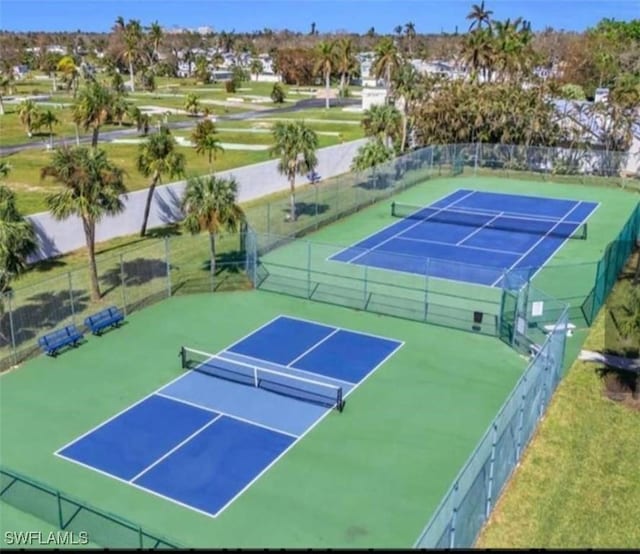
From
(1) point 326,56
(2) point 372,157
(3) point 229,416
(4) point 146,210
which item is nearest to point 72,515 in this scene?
(3) point 229,416

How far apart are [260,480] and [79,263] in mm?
16826

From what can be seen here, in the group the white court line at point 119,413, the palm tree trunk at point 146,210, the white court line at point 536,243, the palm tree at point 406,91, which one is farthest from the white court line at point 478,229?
the white court line at point 119,413

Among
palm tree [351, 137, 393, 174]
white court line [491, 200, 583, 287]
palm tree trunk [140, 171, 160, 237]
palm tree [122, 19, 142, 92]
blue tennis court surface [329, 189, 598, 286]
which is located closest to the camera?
white court line [491, 200, 583, 287]

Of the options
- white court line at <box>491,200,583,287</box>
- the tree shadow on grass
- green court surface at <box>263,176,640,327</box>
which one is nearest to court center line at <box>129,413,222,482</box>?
the tree shadow on grass

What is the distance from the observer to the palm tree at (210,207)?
25062 mm

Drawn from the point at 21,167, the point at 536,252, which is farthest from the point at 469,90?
the point at 21,167

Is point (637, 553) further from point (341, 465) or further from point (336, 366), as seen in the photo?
point (336, 366)

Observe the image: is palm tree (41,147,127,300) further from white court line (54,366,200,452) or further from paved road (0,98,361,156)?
paved road (0,98,361,156)

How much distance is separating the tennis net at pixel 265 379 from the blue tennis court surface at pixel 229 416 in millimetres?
29

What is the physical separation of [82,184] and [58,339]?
532 centimetres

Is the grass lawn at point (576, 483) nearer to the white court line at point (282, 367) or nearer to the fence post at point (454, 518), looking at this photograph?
the fence post at point (454, 518)

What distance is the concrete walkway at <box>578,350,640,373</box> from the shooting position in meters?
20.3

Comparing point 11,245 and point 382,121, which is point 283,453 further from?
point 382,121

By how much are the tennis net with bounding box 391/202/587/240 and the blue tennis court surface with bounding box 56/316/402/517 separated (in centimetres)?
1632
